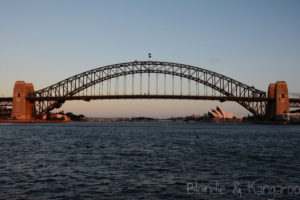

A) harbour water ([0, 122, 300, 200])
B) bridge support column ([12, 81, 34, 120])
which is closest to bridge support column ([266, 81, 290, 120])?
bridge support column ([12, 81, 34, 120])

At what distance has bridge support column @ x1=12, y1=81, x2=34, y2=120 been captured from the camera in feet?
342

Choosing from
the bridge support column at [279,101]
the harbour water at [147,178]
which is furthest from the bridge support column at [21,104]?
the harbour water at [147,178]

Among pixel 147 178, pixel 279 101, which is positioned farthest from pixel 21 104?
pixel 147 178

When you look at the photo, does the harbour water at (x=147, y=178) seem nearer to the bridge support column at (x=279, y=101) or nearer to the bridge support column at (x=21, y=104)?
the bridge support column at (x=279, y=101)

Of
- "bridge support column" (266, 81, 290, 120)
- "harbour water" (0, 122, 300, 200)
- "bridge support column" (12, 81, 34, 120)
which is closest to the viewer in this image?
"harbour water" (0, 122, 300, 200)

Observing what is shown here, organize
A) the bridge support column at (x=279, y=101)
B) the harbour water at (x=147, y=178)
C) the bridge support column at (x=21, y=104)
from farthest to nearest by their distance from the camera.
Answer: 1. the bridge support column at (x=21, y=104)
2. the bridge support column at (x=279, y=101)
3. the harbour water at (x=147, y=178)

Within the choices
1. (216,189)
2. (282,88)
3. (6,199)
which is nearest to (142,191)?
(216,189)

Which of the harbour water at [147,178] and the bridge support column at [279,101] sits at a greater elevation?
the bridge support column at [279,101]

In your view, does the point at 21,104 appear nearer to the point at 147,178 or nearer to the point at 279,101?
the point at 279,101

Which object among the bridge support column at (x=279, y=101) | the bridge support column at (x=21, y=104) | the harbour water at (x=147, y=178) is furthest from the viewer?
the bridge support column at (x=21, y=104)

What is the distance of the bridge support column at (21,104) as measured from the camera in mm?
104375

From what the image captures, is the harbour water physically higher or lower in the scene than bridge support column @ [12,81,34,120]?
lower

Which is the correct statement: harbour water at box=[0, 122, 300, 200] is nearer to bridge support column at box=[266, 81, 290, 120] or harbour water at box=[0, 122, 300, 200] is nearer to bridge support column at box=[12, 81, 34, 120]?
bridge support column at box=[266, 81, 290, 120]

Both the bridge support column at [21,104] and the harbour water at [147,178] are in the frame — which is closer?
the harbour water at [147,178]
